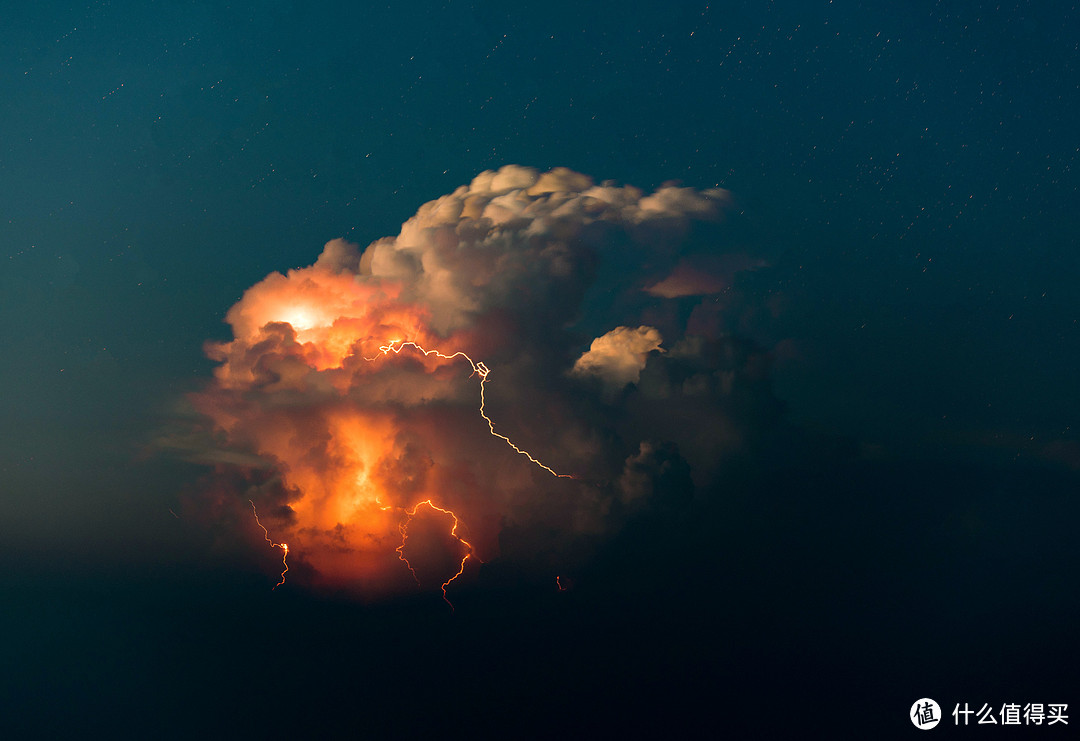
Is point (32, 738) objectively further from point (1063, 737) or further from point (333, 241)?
point (1063, 737)

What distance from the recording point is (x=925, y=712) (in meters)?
11.2

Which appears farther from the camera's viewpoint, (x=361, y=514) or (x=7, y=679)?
(x=7, y=679)

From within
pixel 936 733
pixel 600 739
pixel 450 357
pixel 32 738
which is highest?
pixel 450 357

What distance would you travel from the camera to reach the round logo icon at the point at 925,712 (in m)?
11.1

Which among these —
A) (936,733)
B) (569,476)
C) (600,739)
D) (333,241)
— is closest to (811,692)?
(936,733)

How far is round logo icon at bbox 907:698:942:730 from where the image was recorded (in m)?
11.1

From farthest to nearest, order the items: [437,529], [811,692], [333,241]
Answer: [811,692] → [437,529] → [333,241]

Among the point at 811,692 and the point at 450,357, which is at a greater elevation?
the point at 450,357

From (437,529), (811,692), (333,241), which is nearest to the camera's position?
(333,241)

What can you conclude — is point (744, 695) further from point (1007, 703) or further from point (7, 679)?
point (7, 679)

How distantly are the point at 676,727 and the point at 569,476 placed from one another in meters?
6.34

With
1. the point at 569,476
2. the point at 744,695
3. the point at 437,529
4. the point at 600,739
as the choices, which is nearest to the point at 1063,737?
the point at 744,695

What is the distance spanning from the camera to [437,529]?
35.2 feet

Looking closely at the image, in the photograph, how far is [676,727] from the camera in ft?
41.0
